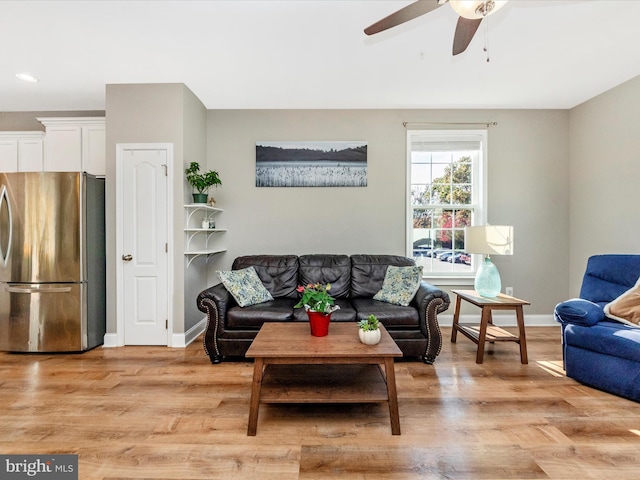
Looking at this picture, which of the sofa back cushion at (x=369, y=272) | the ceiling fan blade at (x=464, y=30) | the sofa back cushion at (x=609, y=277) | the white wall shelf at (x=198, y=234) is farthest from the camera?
the sofa back cushion at (x=369, y=272)

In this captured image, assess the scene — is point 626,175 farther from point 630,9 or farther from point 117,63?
point 117,63

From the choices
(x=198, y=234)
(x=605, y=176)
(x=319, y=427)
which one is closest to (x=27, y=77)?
(x=198, y=234)

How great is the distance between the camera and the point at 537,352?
→ 10.2ft

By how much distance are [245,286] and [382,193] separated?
2034 millimetres

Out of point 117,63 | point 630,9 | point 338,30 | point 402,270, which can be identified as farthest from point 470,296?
point 117,63

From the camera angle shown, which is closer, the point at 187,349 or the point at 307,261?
Result: the point at 187,349

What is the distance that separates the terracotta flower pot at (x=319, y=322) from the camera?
2203mm

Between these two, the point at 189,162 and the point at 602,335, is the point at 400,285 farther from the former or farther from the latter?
the point at 189,162

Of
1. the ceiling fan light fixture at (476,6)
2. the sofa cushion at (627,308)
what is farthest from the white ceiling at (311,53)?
the sofa cushion at (627,308)

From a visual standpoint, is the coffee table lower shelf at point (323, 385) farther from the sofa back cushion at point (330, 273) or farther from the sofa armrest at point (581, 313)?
the sofa armrest at point (581, 313)

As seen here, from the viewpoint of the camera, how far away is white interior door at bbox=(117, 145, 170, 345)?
3.27m

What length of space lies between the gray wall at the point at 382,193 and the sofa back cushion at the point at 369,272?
375 millimetres

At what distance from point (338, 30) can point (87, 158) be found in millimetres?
3239

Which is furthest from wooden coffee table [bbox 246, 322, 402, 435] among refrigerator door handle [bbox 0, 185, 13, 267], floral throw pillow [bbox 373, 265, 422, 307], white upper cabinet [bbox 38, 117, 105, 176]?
white upper cabinet [bbox 38, 117, 105, 176]
